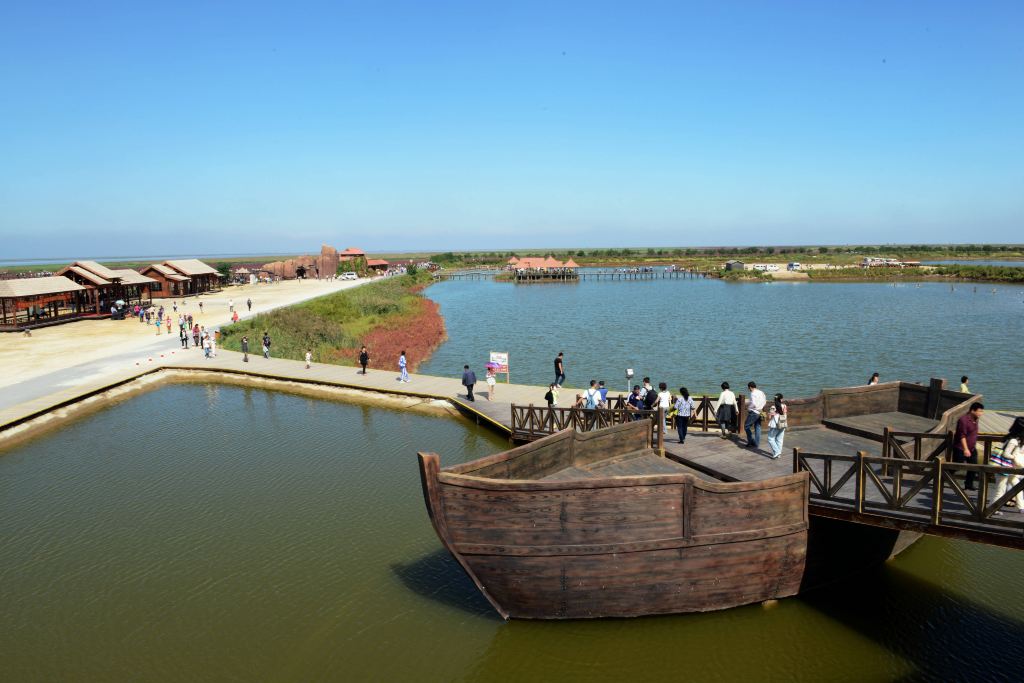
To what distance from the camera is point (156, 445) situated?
2027 centimetres

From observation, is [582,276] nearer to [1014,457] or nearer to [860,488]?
[1014,457]

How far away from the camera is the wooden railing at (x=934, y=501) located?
866 centimetres

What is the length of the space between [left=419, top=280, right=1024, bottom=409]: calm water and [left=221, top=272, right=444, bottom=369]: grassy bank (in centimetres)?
261

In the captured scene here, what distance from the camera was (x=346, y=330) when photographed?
1901 inches

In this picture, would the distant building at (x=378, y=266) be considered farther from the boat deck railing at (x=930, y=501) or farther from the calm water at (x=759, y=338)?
the boat deck railing at (x=930, y=501)

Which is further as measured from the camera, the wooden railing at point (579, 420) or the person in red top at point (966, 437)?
the wooden railing at point (579, 420)

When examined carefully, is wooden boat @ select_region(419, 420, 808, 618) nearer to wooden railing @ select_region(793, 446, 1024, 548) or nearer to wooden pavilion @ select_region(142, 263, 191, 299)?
wooden railing @ select_region(793, 446, 1024, 548)

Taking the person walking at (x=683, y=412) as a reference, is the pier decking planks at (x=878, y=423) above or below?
below

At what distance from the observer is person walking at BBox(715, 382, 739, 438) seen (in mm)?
14219

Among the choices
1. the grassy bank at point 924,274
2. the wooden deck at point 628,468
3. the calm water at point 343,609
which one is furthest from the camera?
the grassy bank at point 924,274

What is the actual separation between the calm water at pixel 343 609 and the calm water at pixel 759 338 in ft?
59.0

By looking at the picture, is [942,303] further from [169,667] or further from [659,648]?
[169,667]

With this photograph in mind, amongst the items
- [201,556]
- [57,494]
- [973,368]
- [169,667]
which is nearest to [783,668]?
[169,667]

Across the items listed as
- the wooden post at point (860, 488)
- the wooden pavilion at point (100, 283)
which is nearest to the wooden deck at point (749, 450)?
the wooden post at point (860, 488)
